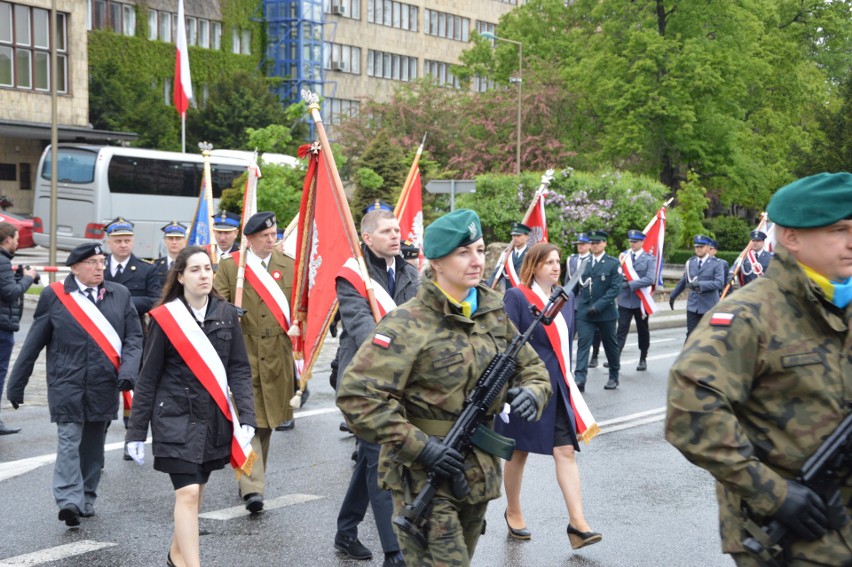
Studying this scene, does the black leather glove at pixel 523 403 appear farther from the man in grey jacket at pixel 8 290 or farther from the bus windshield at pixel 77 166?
the bus windshield at pixel 77 166

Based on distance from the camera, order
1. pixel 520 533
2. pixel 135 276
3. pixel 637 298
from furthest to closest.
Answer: pixel 637 298, pixel 135 276, pixel 520 533

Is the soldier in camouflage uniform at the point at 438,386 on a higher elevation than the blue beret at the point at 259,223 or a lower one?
lower

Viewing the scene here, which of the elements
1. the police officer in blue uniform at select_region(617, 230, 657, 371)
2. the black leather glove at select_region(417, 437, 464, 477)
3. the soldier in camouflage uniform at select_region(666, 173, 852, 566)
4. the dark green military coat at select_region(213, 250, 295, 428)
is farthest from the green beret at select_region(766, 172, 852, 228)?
the police officer in blue uniform at select_region(617, 230, 657, 371)

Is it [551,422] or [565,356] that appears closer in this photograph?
[551,422]

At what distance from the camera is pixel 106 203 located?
1396 inches

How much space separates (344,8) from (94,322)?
58.2 meters

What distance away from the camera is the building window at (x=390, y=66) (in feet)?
218

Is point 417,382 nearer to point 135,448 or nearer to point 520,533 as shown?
point 135,448

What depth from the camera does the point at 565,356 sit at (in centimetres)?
712

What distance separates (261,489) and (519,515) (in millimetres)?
1777

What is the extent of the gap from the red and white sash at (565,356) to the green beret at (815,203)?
360 centimetres

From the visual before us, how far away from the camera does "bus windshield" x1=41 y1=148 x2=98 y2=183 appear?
3566cm

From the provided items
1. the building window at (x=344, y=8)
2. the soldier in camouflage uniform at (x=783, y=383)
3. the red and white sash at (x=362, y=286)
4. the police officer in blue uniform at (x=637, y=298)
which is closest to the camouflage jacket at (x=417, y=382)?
the soldier in camouflage uniform at (x=783, y=383)

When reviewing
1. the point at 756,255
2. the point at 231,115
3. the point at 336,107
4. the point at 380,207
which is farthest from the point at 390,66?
the point at 380,207
